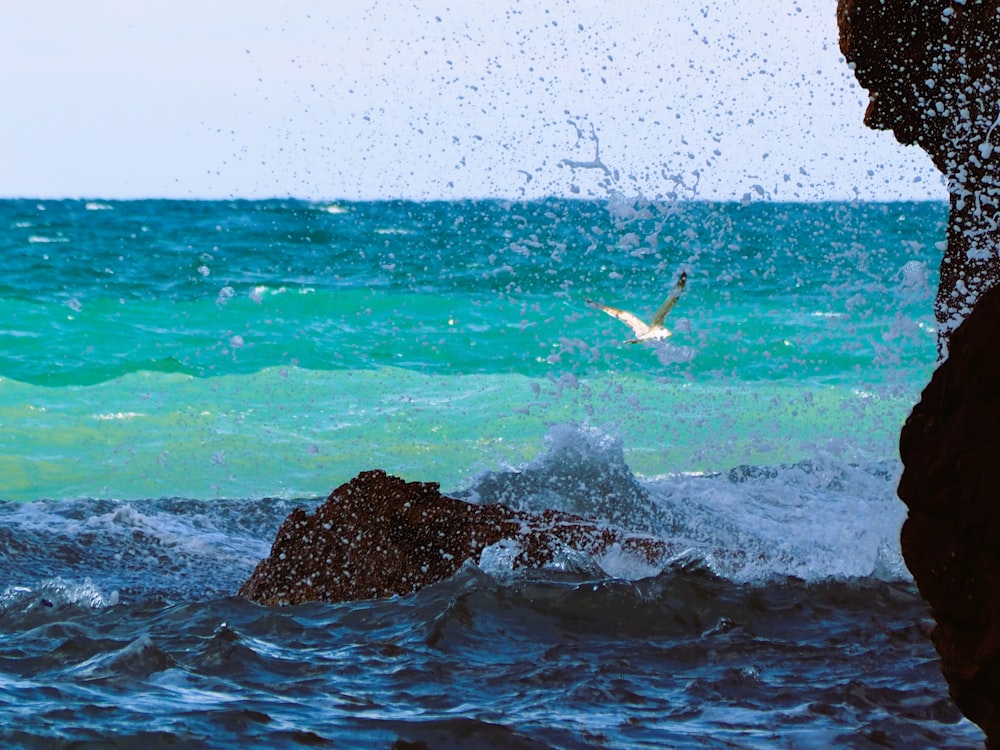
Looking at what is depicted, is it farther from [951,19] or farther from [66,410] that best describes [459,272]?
[951,19]

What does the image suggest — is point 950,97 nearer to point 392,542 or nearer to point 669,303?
point 669,303

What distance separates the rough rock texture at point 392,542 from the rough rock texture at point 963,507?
2.53 meters

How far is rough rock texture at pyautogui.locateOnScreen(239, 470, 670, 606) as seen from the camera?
4.45 meters

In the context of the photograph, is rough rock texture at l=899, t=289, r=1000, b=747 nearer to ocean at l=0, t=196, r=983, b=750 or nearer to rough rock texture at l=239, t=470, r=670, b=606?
ocean at l=0, t=196, r=983, b=750

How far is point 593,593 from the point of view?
4238 millimetres

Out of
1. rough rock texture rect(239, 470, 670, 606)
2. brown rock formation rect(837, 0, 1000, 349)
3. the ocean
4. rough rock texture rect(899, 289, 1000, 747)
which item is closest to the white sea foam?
the ocean

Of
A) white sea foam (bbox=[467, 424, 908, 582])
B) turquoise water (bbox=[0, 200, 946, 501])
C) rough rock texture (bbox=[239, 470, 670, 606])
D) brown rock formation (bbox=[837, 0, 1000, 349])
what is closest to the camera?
rough rock texture (bbox=[239, 470, 670, 606])

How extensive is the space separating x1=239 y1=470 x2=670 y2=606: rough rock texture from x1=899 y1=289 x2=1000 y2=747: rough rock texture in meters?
2.53

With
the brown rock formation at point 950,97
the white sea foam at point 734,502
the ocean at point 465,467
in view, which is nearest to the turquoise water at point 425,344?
the ocean at point 465,467

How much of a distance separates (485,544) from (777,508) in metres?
2.41

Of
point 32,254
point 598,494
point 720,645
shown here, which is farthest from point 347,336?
point 720,645

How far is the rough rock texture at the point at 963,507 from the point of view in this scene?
1988 millimetres

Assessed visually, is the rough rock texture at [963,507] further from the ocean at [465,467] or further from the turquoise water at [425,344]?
the turquoise water at [425,344]

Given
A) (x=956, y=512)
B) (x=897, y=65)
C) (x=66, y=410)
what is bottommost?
(x=66, y=410)
